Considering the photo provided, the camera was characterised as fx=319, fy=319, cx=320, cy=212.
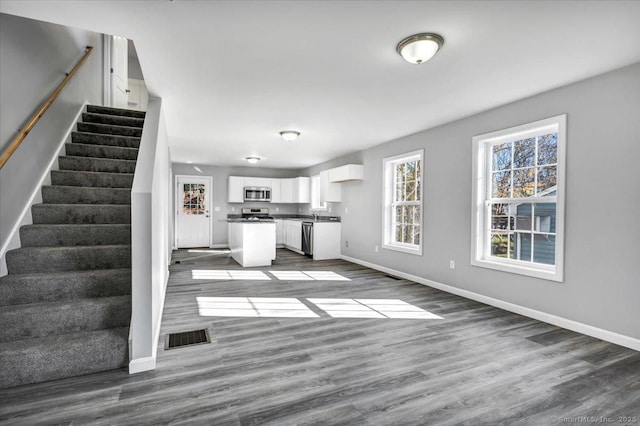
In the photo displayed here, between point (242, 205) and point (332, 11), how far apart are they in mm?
7816

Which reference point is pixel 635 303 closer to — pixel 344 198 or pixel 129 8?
pixel 129 8

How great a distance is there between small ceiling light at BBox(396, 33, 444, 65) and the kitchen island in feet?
14.8

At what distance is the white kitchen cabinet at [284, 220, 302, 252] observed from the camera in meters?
8.11

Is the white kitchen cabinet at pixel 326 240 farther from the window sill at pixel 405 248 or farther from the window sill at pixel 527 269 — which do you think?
the window sill at pixel 527 269

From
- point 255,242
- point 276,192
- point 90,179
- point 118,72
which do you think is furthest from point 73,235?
point 276,192

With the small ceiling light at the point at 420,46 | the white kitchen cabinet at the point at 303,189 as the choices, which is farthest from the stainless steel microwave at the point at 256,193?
the small ceiling light at the point at 420,46

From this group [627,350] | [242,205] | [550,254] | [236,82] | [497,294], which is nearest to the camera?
[627,350]

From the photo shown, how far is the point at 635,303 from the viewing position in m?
2.69

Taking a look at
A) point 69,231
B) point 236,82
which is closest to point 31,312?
point 69,231

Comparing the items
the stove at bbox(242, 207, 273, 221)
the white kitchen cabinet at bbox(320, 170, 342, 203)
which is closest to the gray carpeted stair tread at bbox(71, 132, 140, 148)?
the white kitchen cabinet at bbox(320, 170, 342, 203)

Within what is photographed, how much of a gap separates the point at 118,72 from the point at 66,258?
468cm

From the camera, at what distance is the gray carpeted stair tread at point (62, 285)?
2385 mm

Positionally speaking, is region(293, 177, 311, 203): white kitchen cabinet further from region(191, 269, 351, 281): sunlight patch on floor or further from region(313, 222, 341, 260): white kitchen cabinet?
region(191, 269, 351, 281): sunlight patch on floor

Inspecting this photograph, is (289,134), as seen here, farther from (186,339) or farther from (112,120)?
(186,339)
